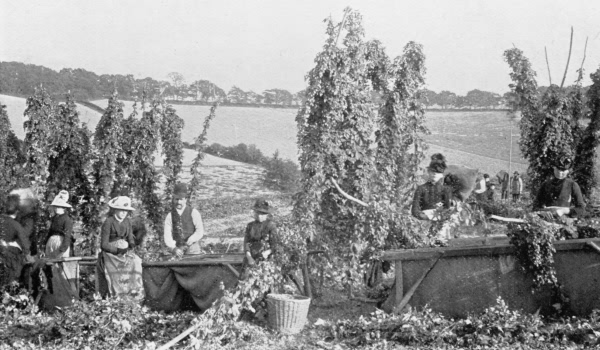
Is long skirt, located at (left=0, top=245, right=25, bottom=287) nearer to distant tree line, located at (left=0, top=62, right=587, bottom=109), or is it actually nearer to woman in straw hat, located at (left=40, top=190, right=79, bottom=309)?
woman in straw hat, located at (left=40, top=190, right=79, bottom=309)

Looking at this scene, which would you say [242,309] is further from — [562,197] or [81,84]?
[81,84]

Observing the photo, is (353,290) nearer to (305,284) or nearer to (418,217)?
(305,284)

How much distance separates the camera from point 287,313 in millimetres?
7141

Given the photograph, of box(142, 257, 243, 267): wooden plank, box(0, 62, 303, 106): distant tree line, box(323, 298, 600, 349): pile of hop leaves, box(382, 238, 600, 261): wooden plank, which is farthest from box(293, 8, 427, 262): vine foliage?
box(0, 62, 303, 106): distant tree line

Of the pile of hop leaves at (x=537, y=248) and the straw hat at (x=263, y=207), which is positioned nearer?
the pile of hop leaves at (x=537, y=248)

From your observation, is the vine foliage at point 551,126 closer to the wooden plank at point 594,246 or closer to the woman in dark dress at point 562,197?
the woman in dark dress at point 562,197

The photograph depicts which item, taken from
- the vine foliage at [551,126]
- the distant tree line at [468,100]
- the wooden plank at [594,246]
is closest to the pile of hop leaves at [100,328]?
the wooden plank at [594,246]

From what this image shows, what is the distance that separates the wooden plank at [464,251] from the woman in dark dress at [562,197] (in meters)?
0.61

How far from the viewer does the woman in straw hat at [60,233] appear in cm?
916

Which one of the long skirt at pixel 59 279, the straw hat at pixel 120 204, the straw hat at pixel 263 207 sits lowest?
the long skirt at pixel 59 279

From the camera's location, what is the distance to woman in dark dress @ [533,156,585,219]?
7.80 metres

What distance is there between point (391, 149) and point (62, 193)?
22.9ft

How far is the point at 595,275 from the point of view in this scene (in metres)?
6.99

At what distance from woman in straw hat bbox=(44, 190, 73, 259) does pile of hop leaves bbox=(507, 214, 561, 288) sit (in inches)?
226
